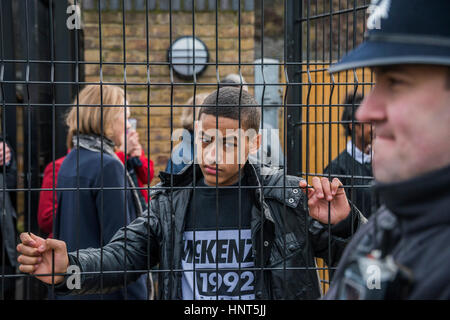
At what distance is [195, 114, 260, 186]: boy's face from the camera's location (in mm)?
2146

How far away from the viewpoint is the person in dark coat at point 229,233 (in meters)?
2.10

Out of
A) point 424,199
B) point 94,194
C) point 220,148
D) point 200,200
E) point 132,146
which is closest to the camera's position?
point 424,199

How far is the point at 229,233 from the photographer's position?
87.0 inches

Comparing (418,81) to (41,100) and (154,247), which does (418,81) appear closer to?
(154,247)

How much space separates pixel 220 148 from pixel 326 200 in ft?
1.40

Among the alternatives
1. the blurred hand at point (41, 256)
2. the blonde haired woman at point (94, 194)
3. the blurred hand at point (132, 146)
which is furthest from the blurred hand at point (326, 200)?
the blurred hand at point (132, 146)

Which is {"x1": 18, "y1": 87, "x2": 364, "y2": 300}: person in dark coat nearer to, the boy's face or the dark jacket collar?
the boy's face

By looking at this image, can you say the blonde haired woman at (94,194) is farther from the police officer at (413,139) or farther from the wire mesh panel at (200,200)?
the police officer at (413,139)

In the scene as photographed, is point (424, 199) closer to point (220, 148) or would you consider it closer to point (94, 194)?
point (220, 148)

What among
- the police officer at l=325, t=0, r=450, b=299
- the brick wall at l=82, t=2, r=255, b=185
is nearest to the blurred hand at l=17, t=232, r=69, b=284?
the police officer at l=325, t=0, r=450, b=299

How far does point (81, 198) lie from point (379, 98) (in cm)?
207

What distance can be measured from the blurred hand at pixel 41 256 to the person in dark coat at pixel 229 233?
132mm

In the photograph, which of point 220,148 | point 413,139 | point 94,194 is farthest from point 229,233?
point 413,139

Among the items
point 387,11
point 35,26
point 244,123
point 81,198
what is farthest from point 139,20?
point 387,11
